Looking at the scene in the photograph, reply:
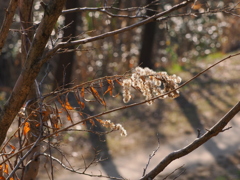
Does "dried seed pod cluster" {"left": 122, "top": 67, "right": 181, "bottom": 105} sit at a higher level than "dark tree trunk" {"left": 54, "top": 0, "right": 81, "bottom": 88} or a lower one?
lower

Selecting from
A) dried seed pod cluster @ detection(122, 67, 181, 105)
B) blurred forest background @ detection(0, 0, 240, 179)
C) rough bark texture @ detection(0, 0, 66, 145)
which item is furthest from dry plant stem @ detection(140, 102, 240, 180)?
blurred forest background @ detection(0, 0, 240, 179)

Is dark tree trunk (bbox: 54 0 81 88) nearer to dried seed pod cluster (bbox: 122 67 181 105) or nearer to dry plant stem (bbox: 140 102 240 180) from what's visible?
dried seed pod cluster (bbox: 122 67 181 105)

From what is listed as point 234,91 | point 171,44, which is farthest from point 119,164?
point 171,44

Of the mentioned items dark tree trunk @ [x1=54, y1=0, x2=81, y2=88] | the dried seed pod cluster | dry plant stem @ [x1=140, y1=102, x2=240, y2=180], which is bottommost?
dry plant stem @ [x1=140, y1=102, x2=240, y2=180]

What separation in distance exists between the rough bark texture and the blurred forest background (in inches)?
200

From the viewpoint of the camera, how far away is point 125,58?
1388cm

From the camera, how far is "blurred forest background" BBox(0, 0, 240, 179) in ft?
31.2

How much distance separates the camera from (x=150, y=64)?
45.3ft

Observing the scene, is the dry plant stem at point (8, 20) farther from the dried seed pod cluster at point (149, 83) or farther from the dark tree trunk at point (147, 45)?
the dark tree trunk at point (147, 45)

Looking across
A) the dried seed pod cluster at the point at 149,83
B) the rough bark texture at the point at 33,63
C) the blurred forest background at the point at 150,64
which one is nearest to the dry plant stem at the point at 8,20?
the rough bark texture at the point at 33,63

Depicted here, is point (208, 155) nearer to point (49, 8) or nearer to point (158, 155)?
point (158, 155)

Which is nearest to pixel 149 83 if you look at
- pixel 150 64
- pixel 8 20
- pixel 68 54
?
pixel 8 20

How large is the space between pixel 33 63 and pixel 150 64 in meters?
11.8

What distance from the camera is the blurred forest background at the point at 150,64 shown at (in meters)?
9.52
